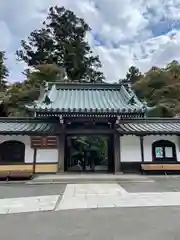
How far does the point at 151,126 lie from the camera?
51.2 feet

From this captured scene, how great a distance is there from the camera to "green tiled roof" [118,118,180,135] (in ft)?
47.9

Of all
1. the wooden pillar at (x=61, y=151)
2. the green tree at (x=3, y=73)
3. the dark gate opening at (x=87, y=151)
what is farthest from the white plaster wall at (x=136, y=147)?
the green tree at (x=3, y=73)

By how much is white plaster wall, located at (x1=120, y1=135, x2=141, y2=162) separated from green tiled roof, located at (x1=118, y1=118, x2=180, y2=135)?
0.52 meters

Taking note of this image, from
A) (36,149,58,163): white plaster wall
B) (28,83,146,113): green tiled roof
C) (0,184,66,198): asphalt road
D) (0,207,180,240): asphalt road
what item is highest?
(28,83,146,113): green tiled roof

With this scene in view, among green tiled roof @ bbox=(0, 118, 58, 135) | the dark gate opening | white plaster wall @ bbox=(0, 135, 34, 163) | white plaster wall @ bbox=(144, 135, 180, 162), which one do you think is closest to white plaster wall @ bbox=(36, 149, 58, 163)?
white plaster wall @ bbox=(0, 135, 34, 163)

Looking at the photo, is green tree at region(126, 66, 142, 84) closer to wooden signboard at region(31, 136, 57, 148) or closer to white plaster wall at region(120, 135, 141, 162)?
white plaster wall at region(120, 135, 141, 162)

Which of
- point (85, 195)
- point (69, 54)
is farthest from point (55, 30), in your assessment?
point (85, 195)

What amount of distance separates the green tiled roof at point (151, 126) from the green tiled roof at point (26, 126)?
3.74 meters

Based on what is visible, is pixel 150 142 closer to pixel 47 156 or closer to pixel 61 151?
pixel 61 151

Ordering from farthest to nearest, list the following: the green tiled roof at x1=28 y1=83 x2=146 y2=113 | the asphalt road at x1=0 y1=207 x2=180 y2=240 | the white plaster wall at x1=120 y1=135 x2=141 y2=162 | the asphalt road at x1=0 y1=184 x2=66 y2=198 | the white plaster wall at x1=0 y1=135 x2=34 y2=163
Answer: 1. the white plaster wall at x1=120 y1=135 x2=141 y2=162
2. the white plaster wall at x1=0 y1=135 x2=34 y2=163
3. the green tiled roof at x1=28 y1=83 x2=146 y2=113
4. the asphalt road at x1=0 y1=184 x2=66 y2=198
5. the asphalt road at x1=0 y1=207 x2=180 y2=240

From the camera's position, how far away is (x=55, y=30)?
36.2m

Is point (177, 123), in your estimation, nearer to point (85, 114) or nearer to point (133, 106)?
point (133, 106)

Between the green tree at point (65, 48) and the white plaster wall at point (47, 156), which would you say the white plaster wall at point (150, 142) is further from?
the green tree at point (65, 48)

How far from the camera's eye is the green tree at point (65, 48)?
34.0 metres
